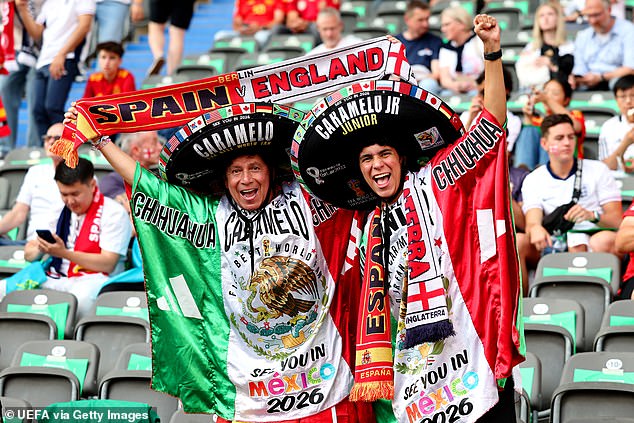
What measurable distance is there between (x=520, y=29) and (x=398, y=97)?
7137 millimetres

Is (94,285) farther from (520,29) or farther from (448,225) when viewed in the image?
(520,29)

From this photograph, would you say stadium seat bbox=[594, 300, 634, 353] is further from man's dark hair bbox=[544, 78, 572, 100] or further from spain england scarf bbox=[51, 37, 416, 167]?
man's dark hair bbox=[544, 78, 572, 100]

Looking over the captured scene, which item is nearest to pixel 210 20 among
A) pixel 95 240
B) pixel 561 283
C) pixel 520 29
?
pixel 520 29

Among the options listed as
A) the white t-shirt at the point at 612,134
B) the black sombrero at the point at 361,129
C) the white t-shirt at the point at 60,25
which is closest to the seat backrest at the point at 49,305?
the black sombrero at the point at 361,129

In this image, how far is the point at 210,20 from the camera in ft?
46.8

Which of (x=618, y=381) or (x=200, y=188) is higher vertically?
(x=200, y=188)

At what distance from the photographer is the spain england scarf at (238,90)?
16.5 feet

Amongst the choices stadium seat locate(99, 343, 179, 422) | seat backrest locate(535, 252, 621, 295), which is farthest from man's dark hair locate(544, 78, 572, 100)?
stadium seat locate(99, 343, 179, 422)

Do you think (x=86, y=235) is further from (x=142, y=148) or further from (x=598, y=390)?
(x=598, y=390)

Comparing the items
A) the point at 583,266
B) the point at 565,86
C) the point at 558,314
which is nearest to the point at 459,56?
the point at 565,86

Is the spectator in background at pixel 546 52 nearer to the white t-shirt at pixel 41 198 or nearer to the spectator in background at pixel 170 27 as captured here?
the spectator in background at pixel 170 27

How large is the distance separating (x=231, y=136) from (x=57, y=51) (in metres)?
6.16

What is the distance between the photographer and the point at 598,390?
5.38m

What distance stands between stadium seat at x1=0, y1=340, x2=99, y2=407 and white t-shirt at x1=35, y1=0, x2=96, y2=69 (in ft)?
14.8
